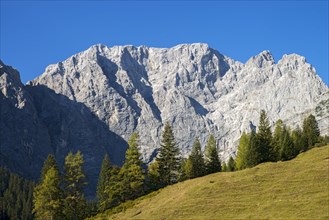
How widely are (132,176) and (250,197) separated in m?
32.3

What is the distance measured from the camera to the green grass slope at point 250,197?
53406mm

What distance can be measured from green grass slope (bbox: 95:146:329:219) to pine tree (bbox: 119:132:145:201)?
10029 mm

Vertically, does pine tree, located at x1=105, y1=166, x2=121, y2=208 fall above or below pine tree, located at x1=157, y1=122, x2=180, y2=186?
below

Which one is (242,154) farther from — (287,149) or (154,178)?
(154,178)

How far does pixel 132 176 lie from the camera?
3415 inches

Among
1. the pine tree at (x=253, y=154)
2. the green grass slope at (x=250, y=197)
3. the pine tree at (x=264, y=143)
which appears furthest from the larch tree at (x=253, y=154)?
the green grass slope at (x=250, y=197)

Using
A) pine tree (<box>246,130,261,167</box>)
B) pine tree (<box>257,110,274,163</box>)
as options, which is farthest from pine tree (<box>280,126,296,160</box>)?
pine tree (<box>246,130,261,167</box>)

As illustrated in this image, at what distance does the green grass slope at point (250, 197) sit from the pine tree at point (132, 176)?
395 inches

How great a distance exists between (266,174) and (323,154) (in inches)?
887

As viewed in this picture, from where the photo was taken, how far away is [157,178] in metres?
94.9

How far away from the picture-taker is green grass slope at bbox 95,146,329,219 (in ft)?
175

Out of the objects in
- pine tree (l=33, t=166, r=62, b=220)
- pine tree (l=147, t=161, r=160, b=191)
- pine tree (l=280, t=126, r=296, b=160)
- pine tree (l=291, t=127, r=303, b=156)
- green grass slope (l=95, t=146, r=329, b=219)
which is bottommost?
green grass slope (l=95, t=146, r=329, b=219)

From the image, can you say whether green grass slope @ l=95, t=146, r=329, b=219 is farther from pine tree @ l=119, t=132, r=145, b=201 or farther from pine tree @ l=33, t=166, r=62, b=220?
pine tree @ l=33, t=166, r=62, b=220

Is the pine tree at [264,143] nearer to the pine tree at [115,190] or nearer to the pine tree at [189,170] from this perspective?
the pine tree at [189,170]
